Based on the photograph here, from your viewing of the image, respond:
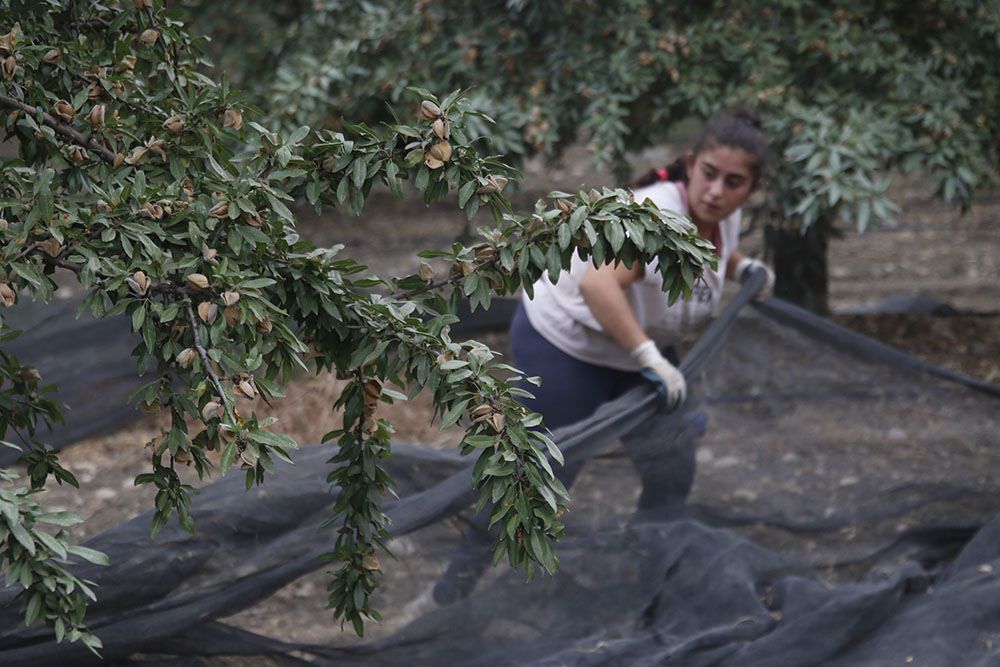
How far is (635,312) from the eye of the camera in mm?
3229

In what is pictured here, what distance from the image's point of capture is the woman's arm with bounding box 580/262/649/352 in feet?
9.69

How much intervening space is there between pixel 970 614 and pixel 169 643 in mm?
1895

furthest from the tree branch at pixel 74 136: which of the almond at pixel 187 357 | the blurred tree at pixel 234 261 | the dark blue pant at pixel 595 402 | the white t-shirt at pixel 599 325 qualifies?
the dark blue pant at pixel 595 402

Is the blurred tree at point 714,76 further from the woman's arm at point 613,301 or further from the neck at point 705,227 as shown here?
the woman's arm at point 613,301

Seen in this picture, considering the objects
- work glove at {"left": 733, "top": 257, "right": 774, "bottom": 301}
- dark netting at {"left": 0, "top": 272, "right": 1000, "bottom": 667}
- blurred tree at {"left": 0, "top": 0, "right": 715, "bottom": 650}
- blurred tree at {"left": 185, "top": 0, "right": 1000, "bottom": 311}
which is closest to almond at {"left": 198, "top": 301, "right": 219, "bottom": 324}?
blurred tree at {"left": 0, "top": 0, "right": 715, "bottom": 650}

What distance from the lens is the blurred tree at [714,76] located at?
13.3 feet

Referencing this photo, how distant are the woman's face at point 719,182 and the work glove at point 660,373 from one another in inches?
16.8

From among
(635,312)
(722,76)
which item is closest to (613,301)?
(635,312)

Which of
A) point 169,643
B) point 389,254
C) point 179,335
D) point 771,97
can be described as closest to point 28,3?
point 179,335

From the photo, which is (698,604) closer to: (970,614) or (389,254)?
(970,614)

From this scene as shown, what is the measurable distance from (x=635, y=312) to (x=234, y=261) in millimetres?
1647

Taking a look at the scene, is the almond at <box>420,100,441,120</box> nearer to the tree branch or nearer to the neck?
the tree branch

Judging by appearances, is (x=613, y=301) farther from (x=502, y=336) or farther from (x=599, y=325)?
(x=502, y=336)

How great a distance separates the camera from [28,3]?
2031 mm
